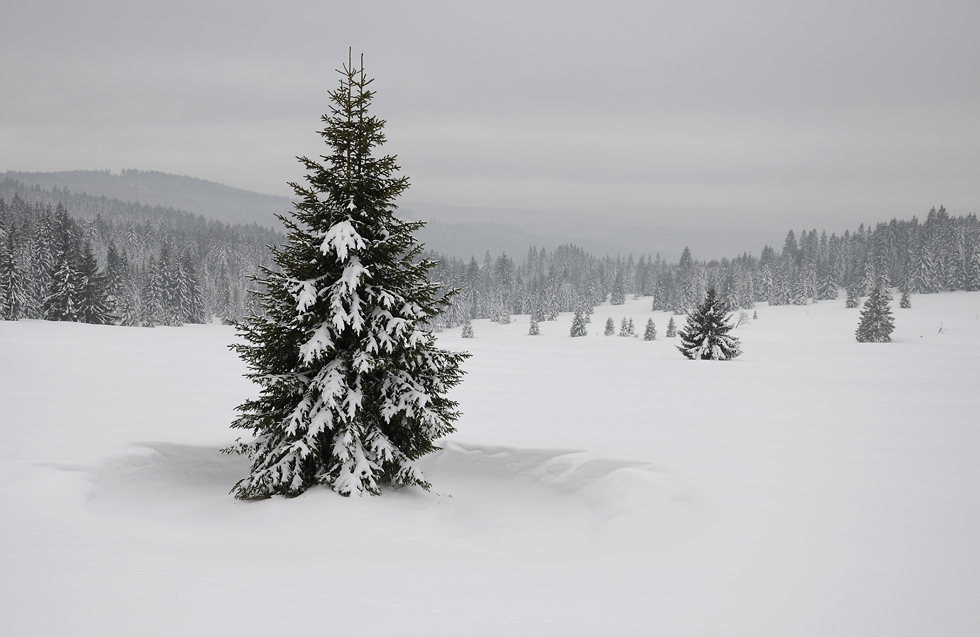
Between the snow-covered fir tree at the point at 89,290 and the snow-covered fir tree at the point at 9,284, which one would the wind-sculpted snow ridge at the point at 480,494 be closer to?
the snow-covered fir tree at the point at 89,290

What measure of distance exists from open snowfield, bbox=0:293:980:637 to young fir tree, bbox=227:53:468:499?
75 cm

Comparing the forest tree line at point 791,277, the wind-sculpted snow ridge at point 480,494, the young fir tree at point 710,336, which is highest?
the forest tree line at point 791,277

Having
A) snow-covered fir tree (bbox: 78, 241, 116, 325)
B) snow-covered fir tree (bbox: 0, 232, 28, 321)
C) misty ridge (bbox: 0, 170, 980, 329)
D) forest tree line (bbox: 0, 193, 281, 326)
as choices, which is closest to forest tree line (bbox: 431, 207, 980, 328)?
misty ridge (bbox: 0, 170, 980, 329)

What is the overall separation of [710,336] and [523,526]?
26.2 meters

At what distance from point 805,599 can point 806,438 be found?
6.52 meters

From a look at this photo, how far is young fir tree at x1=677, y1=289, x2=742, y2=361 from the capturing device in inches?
1193

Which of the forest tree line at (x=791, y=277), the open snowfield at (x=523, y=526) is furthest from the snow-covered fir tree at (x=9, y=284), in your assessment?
the forest tree line at (x=791, y=277)

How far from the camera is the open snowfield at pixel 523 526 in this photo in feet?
13.7

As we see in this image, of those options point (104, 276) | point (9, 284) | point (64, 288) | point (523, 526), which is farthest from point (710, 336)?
point (9, 284)

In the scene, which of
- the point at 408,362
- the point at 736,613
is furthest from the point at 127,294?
the point at 736,613

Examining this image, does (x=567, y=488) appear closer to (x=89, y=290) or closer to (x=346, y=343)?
(x=346, y=343)

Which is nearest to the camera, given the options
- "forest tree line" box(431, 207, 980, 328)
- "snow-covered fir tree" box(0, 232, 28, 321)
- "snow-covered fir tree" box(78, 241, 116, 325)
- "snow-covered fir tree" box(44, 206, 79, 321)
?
"snow-covered fir tree" box(0, 232, 28, 321)

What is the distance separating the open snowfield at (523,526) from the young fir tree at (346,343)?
751 mm

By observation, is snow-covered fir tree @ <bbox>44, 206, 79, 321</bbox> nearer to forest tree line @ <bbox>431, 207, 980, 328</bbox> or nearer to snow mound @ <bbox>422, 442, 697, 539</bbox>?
forest tree line @ <bbox>431, 207, 980, 328</bbox>
